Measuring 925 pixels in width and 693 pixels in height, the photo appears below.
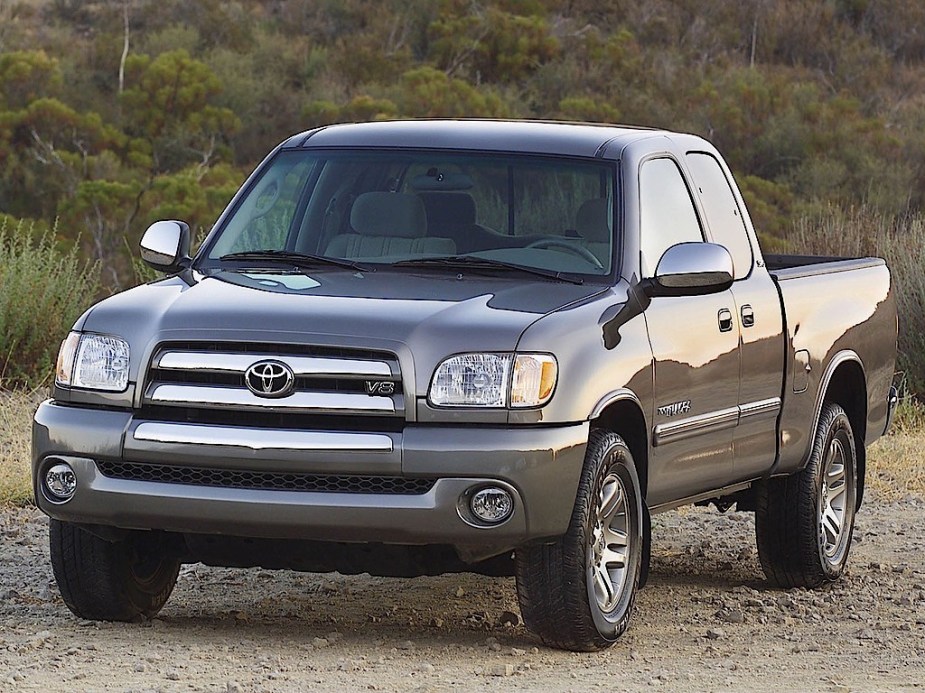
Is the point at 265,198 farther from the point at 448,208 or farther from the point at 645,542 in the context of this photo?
the point at 645,542

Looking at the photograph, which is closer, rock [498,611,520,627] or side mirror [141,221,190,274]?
rock [498,611,520,627]

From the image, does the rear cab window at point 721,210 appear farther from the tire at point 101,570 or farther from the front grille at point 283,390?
the tire at point 101,570

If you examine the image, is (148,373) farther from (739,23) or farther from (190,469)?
(739,23)

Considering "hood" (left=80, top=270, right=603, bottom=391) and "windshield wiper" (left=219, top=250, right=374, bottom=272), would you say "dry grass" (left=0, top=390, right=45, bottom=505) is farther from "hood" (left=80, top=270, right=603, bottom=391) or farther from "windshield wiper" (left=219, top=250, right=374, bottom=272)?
"hood" (left=80, top=270, right=603, bottom=391)

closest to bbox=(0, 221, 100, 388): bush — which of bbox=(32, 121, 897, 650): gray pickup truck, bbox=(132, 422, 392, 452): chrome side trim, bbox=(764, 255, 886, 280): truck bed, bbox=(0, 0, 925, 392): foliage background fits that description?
bbox=(32, 121, 897, 650): gray pickup truck

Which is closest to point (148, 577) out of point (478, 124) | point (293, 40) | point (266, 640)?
point (266, 640)

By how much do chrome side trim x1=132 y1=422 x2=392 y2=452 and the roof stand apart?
1.77m

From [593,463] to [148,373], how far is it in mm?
1386

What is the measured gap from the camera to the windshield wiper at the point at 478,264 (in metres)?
6.36

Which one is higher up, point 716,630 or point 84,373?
point 84,373

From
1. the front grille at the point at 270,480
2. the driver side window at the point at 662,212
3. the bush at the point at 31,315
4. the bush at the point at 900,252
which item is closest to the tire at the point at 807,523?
the driver side window at the point at 662,212

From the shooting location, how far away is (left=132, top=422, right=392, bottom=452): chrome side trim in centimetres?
545

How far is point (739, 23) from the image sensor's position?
43.4 m

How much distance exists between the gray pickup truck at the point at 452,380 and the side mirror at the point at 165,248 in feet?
0.04
